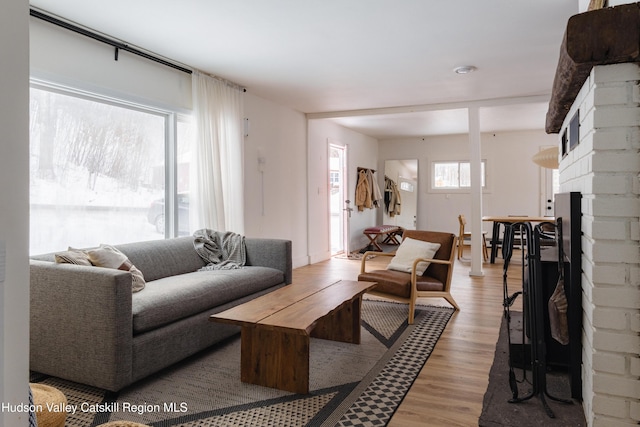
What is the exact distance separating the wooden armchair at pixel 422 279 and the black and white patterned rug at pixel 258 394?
70 centimetres

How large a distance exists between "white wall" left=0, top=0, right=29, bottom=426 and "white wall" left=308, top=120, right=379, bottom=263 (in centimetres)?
588

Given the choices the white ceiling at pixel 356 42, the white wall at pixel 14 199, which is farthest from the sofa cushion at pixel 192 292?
the white ceiling at pixel 356 42

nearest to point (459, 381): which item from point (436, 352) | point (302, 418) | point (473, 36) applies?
point (436, 352)

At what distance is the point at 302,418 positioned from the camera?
7.07 ft

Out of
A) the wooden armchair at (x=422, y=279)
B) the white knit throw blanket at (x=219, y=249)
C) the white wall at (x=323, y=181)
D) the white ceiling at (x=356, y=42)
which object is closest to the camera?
the white ceiling at (x=356, y=42)

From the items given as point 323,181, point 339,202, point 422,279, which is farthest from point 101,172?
point 339,202

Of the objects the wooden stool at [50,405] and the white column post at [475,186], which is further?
the white column post at [475,186]

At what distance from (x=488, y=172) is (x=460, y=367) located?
23.8ft

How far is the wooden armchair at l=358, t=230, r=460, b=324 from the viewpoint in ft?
12.7

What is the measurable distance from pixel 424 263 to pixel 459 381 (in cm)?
166

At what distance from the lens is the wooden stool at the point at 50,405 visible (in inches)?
65.9

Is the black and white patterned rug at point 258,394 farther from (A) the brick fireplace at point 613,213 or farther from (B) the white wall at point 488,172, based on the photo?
(B) the white wall at point 488,172

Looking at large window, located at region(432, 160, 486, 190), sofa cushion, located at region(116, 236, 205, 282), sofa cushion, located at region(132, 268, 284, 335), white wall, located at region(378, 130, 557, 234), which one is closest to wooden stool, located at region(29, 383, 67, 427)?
sofa cushion, located at region(132, 268, 284, 335)

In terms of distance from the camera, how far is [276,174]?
6.19 metres
